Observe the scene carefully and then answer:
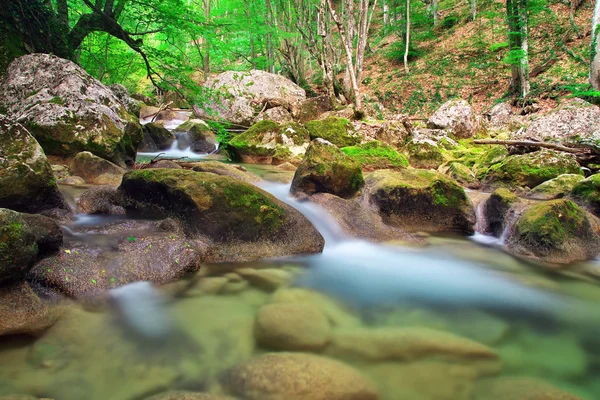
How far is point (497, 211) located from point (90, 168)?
6.39 m

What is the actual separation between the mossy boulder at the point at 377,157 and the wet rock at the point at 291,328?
5607mm

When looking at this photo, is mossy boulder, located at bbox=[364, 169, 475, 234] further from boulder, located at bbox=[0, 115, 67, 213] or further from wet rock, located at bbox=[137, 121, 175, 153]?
wet rock, located at bbox=[137, 121, 175, 153]

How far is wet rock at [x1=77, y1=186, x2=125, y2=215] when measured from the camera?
14.3 ft

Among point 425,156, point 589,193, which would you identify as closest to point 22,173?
point 589,193

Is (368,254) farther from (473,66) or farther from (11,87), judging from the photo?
(473,66)

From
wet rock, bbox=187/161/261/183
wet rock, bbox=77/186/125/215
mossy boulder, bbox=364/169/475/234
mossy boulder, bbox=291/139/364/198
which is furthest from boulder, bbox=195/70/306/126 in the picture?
mossy boulder, bbox=364/169/475/234

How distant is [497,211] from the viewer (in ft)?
16.9

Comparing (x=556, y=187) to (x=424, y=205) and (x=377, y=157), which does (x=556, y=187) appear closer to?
(x=424, y=205)

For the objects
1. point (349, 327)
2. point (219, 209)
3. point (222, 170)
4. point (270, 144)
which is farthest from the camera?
point (270, 144)

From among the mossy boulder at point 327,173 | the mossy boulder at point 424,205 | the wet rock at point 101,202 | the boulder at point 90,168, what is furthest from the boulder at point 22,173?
the mossy boulder at point 424,205

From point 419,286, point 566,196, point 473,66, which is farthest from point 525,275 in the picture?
point 473,66

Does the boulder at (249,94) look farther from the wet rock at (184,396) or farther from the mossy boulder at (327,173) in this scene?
the wet rock at (184,396)

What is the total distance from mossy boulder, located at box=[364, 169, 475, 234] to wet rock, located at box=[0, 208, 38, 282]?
4189 mm

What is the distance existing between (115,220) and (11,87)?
4222 millimetres
